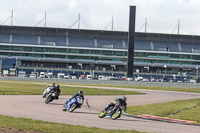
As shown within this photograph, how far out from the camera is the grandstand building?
130m

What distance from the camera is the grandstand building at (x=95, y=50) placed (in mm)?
130250

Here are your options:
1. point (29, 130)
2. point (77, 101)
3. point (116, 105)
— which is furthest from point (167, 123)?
point (29, 130)

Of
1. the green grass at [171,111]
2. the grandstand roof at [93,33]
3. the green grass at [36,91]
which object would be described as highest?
the grandstand roof at [93,33]

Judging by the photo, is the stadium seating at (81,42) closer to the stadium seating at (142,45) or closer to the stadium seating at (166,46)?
the stadium seating at (142,45)

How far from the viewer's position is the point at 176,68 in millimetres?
135250

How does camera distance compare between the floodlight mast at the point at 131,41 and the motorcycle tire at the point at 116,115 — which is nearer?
the motorcycle tire at the point at 116,115

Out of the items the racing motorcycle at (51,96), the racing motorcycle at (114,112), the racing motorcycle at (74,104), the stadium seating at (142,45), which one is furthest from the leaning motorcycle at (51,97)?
the stadium seating at (142,45)

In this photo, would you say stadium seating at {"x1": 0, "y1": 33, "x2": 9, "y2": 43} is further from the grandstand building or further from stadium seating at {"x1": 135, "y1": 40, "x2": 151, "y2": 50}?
stadium seating at {"x1": 135, "y1": 40, "x2": 151, "y2": 50}

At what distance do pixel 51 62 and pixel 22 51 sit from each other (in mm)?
10403

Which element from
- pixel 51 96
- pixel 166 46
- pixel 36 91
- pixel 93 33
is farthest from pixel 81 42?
pixel 51 96

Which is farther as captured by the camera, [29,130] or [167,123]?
[167,123]

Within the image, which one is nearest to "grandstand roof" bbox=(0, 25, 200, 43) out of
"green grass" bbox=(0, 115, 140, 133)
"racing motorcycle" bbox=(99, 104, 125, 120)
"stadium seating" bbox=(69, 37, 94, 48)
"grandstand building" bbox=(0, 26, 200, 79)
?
"grandstand building" bbox=(0, 26, 200, 79)

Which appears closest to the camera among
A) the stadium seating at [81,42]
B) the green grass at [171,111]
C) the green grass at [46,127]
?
the green grass at [46,127]

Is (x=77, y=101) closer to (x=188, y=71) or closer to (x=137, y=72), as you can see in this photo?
(x=137, y=72)
